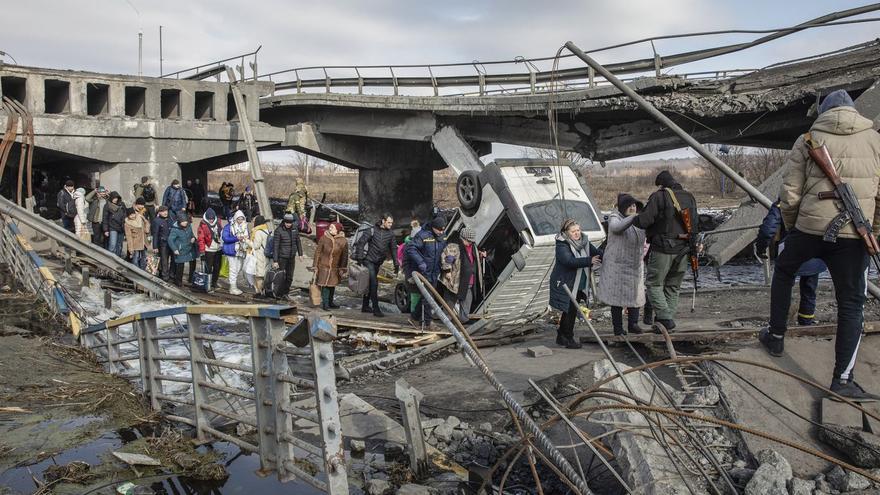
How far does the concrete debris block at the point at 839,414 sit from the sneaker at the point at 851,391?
55 mm

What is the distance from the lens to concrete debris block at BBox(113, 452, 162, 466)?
202 inches

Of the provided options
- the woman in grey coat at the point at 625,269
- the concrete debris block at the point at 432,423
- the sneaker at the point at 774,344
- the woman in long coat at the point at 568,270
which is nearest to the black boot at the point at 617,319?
the woman in grey coat at the point at 625,269

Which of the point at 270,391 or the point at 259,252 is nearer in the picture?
the point at 270,391

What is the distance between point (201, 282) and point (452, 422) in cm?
1173

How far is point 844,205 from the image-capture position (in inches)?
190

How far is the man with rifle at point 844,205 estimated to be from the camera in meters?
4.83

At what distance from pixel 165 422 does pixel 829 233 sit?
5.12m

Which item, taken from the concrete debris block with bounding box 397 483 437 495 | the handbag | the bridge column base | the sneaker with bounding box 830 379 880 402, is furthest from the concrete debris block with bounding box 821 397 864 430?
the bridge column base

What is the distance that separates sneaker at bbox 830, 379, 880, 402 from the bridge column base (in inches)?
933

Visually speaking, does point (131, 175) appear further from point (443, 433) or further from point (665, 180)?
point (443, 433)

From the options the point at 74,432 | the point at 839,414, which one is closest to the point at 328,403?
the point at 74,432

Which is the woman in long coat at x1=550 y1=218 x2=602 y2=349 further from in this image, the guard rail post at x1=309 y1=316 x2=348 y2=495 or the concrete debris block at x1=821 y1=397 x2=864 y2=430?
the guard rail post at x1=309 y1=316 x2=348 y2=495

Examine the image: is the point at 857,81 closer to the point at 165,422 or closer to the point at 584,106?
the point at 584,106

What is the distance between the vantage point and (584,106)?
18.8 meters
